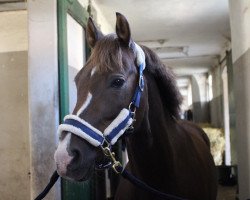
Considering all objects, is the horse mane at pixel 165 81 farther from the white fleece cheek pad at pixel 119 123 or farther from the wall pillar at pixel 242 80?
the wall pillar at pixel 242 80

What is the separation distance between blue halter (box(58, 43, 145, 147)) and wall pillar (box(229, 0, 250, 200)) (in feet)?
4.11

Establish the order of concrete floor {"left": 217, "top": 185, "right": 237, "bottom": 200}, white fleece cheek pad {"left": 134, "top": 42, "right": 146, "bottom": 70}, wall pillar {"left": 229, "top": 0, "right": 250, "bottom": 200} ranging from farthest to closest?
1. concrete floor {"left": 217, "top": 185, "right": 237, "bottom": 200}
2. wall pillar {"left": 229, "top": 0, "right": 250, "bottom": 200}
3. white fleece cheek pad {"left": 134, "top": 42, "right": 146, "bottom": 70}

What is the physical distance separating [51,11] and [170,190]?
5.01 feet

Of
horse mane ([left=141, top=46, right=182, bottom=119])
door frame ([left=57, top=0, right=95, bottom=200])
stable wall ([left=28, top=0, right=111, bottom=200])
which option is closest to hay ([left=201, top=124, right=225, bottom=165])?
door frame ([left=57, top=0, right=95, bottom=200])

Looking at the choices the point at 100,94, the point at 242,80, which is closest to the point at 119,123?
the point at 100,94

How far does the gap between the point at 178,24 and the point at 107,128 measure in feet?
13.4

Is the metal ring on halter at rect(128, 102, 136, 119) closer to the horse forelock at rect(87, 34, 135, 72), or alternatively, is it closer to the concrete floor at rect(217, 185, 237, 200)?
the horse forelock at rect(87, 34, 135, 72)

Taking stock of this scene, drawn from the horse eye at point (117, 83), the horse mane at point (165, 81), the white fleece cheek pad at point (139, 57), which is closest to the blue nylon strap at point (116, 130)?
the horse eye at point (117, 83)

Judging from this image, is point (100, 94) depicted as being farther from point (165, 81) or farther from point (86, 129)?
point (165, 81)

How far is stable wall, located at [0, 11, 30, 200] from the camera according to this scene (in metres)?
3.52

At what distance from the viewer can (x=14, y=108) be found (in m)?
3.54

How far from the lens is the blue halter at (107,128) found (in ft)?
3.80

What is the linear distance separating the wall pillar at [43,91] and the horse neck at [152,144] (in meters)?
0.96

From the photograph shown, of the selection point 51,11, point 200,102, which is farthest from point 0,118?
point 200,102
